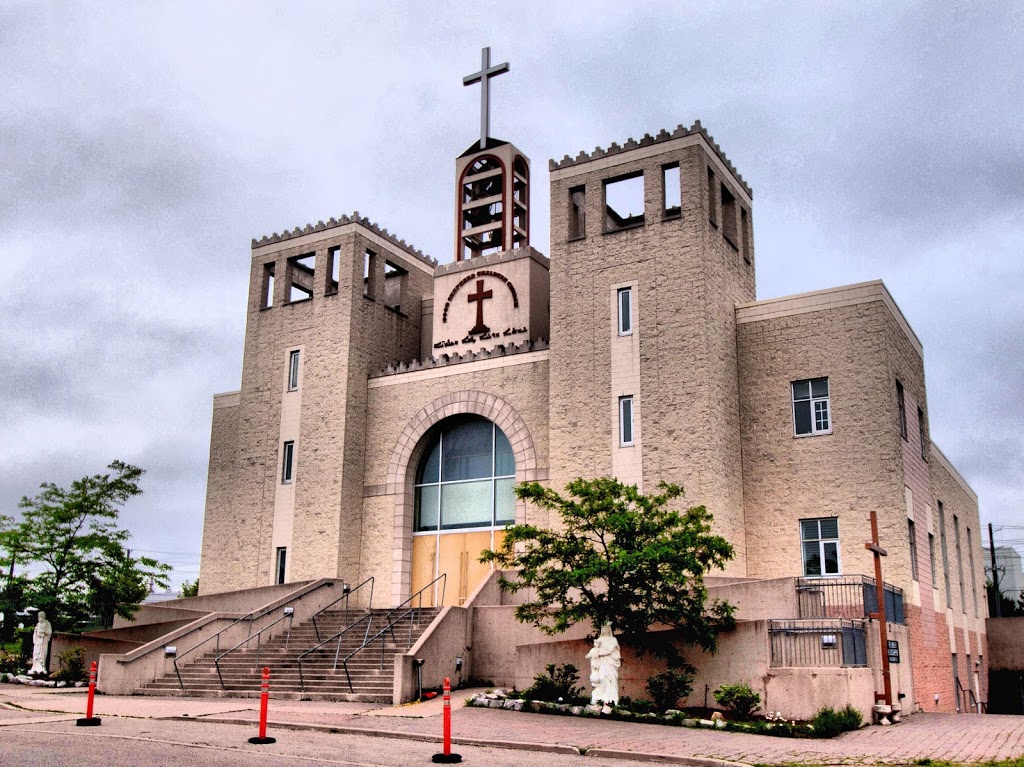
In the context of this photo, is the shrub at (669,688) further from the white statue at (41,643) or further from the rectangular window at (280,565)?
the white statue at (41,643)

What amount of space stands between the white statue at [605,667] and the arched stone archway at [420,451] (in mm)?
9110

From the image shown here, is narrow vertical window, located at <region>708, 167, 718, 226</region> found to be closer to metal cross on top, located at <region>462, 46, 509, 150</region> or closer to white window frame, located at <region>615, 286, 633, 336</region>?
white window frame, located at <region>615, 286, 633, 336</region>

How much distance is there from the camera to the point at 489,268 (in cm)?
3297

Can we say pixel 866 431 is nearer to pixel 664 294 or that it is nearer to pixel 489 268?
pixel 664 294

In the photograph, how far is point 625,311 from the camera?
29062 millimetres

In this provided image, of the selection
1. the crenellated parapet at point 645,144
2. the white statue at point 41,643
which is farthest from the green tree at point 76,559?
the crenellated parapet at point 645,144

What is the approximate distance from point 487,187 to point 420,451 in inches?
364

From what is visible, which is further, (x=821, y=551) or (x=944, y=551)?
(x=944, y=551)

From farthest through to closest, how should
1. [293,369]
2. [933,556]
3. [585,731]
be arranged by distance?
1. [293,369]
2. [933,556]
3. [585,731]

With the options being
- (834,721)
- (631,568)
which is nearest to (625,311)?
(631,568)

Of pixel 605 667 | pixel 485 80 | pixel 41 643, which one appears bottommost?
pixel 605 667

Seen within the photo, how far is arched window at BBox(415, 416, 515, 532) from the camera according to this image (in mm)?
30938

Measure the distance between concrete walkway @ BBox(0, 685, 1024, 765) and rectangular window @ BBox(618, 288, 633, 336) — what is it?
1083cm

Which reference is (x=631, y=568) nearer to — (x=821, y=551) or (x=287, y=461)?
(x=821, y=551)
